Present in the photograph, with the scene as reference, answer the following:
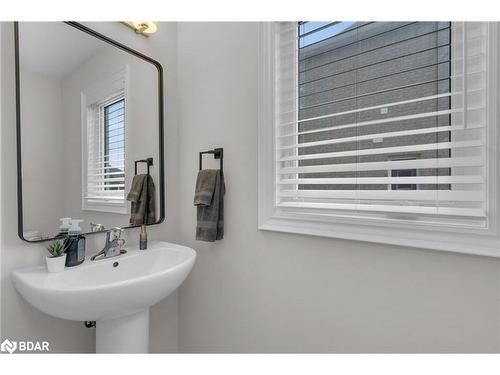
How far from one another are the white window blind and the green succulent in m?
0.92

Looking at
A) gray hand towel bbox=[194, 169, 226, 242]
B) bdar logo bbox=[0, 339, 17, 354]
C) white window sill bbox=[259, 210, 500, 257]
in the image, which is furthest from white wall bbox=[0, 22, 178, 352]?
white window sill bbox=[259, 210, 500, 257]

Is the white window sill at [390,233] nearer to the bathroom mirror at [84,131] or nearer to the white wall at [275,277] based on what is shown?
the white wall at [275,277]

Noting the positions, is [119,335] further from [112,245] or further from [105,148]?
[105,148]

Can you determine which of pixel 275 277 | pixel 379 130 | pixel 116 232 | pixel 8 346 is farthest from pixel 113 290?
pixel 379 130

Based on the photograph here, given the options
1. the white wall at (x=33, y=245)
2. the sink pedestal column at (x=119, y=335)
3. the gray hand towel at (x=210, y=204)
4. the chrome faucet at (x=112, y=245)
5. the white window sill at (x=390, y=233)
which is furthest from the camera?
the gray hand towel at (x=210, y=204)

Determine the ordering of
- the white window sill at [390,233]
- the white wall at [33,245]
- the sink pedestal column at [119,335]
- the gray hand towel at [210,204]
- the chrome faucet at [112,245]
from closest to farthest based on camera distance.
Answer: the white window sill at [390,233]
the white wall at [33,245]
the sink pedestal column at [119,335]
the chrome faucet at [112,245]
the gray hand towel at [210,204]

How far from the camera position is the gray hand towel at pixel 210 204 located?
1312 mm

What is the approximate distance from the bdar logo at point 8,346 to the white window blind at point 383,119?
1.20 metres

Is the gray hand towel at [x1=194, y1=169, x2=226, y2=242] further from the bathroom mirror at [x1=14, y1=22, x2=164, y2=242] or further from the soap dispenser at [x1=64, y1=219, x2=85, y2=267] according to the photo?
the soap dispenser at [x1=64, y1=219, x2=85, y2=267]

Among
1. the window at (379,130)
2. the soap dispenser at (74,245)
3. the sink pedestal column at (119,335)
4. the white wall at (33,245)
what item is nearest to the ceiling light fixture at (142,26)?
the white wall at (33,245)

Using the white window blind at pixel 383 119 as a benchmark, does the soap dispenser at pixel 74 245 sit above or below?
below

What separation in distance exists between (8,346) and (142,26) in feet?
5.06

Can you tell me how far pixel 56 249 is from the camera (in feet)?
3.35

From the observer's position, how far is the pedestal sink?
2.72 feet
